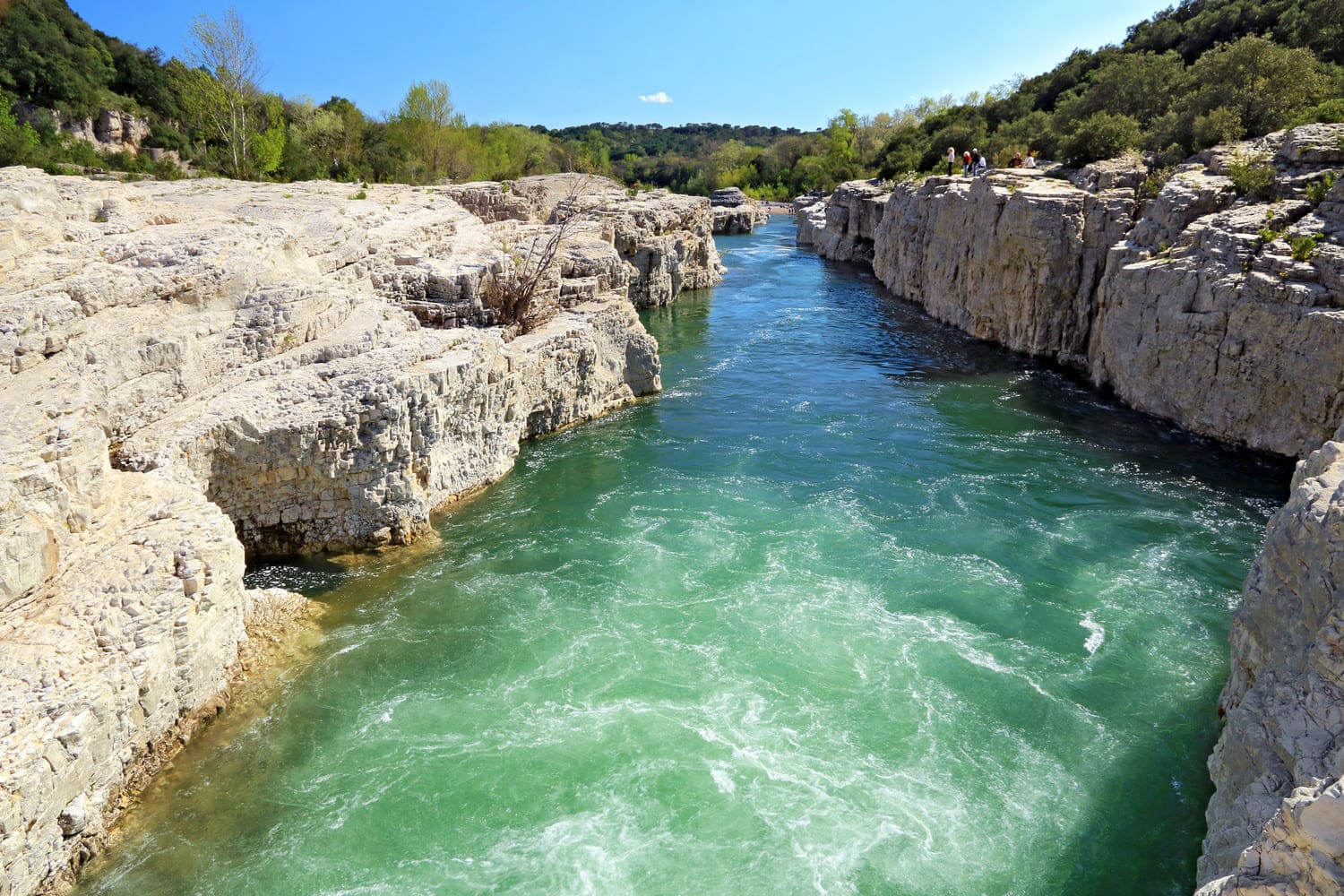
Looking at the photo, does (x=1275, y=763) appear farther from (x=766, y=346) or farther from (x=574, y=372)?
(x=766, y=346)

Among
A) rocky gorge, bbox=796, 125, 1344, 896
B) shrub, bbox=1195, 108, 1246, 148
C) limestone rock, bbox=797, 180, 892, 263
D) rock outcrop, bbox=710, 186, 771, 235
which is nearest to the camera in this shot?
rocky gorge, bbox=796, 125, 1344, 896

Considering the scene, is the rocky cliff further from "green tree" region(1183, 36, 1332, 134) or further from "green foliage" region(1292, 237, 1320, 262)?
"green tree" region(1183, 36, 1332, 134)

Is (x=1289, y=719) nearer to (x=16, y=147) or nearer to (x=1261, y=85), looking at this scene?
(x=1261, y=85)

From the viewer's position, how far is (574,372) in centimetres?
2053


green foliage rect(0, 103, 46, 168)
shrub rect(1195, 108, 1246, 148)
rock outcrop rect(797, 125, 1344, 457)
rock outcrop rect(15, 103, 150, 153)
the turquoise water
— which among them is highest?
rock outcrop rect(15, 103, 150, 153)

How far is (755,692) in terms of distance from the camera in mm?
10609

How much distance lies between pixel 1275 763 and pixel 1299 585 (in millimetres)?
1946

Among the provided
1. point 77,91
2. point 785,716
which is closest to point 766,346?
point 785,716

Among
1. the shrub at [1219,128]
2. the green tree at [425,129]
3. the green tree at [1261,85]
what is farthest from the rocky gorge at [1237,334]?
the green tree at [425,129]

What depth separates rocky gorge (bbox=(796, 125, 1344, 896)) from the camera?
6637 mm

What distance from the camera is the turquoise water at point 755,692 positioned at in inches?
323

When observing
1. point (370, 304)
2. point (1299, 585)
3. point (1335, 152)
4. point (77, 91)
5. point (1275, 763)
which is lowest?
point (1275, 763)

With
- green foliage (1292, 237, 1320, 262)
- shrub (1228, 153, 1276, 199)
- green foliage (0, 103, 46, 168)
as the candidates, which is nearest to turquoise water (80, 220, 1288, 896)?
green foliage (1292, 237, 1320, 262)

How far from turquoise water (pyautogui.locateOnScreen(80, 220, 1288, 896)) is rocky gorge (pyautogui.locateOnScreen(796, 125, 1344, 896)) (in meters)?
1.56
